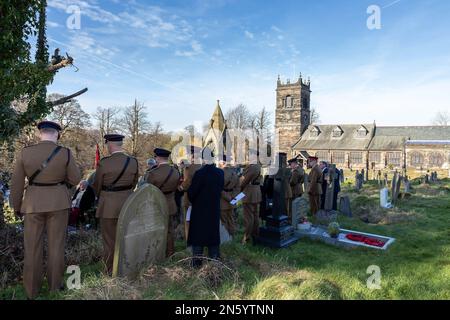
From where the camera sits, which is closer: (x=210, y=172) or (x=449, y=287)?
(x=449, y=287)

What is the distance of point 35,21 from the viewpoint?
6.66 meters

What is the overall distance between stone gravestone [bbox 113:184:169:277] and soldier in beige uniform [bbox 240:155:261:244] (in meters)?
3.09

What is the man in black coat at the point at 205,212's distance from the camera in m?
5.47

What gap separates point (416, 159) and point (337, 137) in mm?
12018

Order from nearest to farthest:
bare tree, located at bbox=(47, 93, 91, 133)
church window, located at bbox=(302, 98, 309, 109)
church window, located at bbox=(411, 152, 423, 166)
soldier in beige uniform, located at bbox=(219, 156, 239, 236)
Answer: soldier in beige uniform, located at bbox=(219, 156, 239, 236), bare tree, located at bbox=(47, 93, 91, 133), church window, located at bbox=(411, 152, 423, 166), church window, located at bbox=(302, 98, 309, 109)

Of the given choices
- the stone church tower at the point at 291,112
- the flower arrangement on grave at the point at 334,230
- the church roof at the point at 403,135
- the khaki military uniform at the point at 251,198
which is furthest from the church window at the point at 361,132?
the khaki military uniform at the point at 251,198

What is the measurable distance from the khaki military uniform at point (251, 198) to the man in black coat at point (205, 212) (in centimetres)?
258

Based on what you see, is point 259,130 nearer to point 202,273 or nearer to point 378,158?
point 378,158

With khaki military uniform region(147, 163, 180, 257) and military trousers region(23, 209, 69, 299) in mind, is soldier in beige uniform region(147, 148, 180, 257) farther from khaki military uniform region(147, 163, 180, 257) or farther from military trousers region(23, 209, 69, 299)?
military trousers region(23, 209, 69, 299)

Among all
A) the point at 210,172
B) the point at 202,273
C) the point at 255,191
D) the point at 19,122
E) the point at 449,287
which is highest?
the point at 19,122

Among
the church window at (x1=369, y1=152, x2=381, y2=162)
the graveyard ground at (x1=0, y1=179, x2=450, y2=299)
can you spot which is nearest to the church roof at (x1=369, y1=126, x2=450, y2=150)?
the church window at (x1=369, y1=152, x2=381, y2=162)

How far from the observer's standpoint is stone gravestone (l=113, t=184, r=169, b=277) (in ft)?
15.4

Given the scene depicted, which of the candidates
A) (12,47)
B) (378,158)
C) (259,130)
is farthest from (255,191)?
(259,130)
